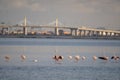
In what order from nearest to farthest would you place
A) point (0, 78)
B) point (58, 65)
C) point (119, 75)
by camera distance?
point (0, 78) < point (119, 75) < point (58, 65)

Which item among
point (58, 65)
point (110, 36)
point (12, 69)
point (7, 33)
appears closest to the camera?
point (12, 69)

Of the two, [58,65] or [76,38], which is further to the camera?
[76,38]

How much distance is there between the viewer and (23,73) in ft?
75.5

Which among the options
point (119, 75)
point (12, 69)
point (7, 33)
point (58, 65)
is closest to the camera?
point (119, 75)

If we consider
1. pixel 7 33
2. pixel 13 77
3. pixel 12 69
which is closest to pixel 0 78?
pixel 13 77

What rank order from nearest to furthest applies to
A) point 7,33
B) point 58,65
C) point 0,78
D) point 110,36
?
point 0,78 → point 58,65 → point 110,36 → point 7,33

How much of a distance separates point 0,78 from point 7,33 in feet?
371

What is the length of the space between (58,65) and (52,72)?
3.92 meters

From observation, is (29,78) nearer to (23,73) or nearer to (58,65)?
(23,73)

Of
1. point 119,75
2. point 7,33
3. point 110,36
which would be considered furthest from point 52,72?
point 7,33

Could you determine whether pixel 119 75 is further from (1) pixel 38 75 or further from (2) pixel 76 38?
(2) pixel 76 38

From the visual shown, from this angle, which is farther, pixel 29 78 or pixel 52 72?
pixel 52 72

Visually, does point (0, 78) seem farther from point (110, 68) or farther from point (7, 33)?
point (7, 33)

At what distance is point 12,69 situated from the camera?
24.9 meters
